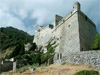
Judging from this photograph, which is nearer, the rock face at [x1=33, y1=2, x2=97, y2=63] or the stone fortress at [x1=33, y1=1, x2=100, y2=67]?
the stone fortress at [x1=33, y1=1, x2=100, y2=67]

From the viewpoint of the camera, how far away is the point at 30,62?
2256cm

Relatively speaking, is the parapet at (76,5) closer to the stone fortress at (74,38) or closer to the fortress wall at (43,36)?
the stone fortress at (74,38)

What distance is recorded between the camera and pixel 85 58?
14.0m

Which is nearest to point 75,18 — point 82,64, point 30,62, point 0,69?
point 82,64

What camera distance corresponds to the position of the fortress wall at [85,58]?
42.4 feet

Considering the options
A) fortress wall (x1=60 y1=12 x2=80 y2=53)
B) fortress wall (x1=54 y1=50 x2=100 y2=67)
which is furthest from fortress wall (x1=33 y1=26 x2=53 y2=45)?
fortress wall (x1=54 y1=50 x2=100 y2=67)

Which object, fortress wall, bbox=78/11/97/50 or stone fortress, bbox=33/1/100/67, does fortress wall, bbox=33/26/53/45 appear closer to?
stone fortress, bbox=33/1/100/67

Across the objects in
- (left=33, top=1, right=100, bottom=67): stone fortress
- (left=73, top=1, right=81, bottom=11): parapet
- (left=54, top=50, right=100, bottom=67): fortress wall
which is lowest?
(left=54, top=50, right=100, bottom=67): fortress wall

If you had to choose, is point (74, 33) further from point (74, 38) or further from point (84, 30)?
point (84, 30)

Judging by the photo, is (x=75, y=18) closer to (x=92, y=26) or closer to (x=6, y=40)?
(x=92, y=26)

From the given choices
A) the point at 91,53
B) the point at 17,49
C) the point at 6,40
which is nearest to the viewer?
the point at 91,53

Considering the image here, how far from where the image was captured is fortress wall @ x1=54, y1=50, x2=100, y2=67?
1292 centimetres

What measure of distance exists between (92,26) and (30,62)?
15.3 m

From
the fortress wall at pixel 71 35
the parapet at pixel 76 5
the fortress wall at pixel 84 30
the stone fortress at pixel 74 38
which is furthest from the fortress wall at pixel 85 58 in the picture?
the parapet at pixel 76 5
